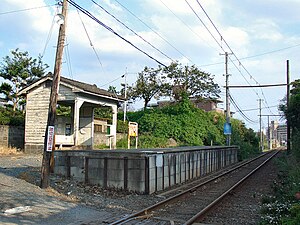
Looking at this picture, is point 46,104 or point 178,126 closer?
point 46,104

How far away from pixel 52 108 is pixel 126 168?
319 cm

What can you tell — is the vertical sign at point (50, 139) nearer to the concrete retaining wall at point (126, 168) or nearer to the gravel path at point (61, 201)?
the gravel path at point (61, 201)

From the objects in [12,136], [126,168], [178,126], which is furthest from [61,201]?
[178,126]

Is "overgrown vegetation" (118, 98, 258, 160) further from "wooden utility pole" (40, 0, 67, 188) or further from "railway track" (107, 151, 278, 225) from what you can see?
"wooden utility pole" (40, 0, 67, 188)

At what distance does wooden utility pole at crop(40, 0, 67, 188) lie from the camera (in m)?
11.0

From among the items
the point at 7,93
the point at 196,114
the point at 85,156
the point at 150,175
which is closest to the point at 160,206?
the point at 150,175

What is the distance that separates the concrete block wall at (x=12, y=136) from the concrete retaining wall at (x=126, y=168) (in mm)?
10441

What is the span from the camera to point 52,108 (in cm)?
1123

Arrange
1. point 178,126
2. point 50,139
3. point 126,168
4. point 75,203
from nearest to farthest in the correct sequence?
point 75,203 < point 50,139 < point 126,168 < point 178,126

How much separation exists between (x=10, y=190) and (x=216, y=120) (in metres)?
34.6

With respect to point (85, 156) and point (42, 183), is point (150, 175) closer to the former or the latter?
point (85, 156)

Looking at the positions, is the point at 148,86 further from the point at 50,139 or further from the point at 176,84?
the point at 50,139

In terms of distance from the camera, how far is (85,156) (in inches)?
500

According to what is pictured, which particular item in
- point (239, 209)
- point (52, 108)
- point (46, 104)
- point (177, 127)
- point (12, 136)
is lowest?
point (239, 209)
